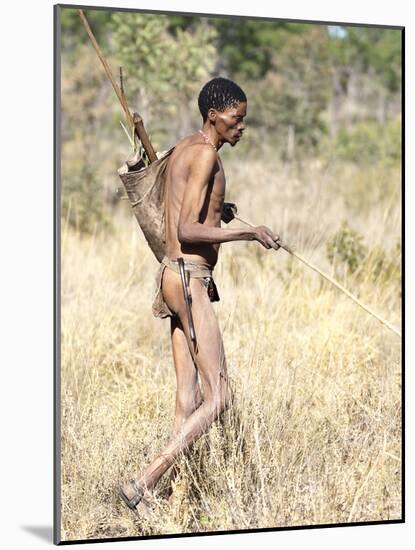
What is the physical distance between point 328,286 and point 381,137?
926cm

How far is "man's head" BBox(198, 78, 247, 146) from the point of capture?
19.3 ft

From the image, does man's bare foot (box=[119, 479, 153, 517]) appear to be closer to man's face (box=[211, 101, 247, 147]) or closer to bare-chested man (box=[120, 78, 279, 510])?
bare-chested man (box=[120, 78, 279, 510])

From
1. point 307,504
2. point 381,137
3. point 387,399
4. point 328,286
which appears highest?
point 381,137

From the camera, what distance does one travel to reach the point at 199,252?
5.89m

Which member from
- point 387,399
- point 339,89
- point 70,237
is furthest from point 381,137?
point 387,399

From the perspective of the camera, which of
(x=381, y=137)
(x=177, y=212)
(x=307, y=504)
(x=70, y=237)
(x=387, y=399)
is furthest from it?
(x=381, y=137)

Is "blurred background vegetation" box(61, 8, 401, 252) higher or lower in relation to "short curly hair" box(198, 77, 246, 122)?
higher

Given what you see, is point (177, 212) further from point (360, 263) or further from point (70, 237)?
point (70, 237)

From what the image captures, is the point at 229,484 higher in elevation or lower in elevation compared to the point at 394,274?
lower

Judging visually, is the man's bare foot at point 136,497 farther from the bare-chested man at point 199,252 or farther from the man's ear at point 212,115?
the man's ear at point 212,115

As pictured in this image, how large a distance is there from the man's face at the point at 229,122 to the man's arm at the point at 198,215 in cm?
13

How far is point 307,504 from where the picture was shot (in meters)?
6.31

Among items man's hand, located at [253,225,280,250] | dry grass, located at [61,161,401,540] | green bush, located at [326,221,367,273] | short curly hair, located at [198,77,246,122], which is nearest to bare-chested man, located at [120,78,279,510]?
short curly hair, located at [198,77,246,122]

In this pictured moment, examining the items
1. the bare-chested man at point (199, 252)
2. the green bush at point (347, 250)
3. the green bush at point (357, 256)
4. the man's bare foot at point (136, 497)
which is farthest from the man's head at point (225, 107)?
the green bush at point (347, 250)
